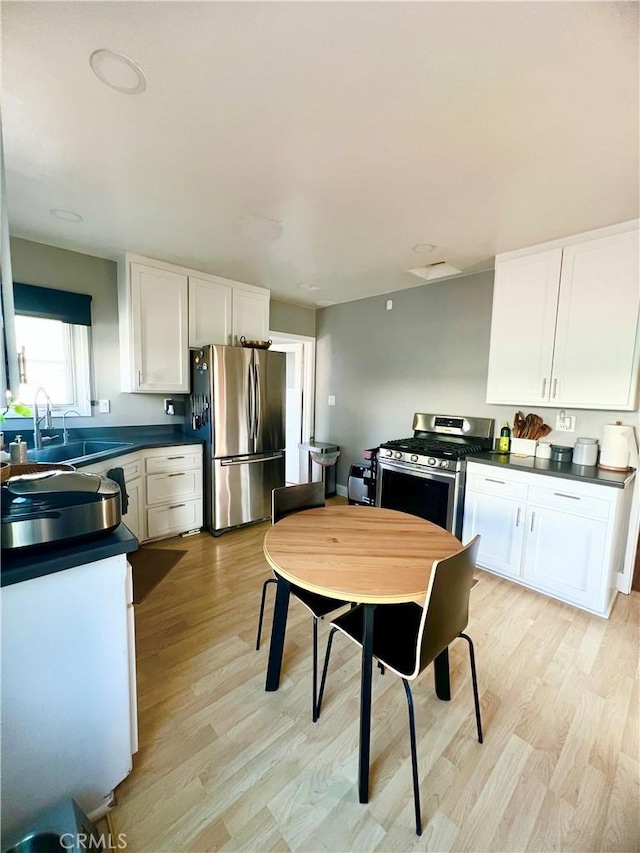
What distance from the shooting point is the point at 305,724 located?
1.46 m

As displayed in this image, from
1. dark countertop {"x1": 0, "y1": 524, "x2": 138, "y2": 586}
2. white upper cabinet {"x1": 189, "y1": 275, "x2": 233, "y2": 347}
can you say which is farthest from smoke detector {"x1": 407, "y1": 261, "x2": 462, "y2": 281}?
dark countertop {"x1": 0, "y1": 524, "x2": 138, "y2": 586}

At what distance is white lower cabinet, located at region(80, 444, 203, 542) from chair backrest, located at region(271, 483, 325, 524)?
1.52m

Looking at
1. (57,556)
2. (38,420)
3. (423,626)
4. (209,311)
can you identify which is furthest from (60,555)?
(209,311)

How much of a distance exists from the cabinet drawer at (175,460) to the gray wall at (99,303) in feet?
1.89

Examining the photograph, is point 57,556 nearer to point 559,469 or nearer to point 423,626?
point 423,626

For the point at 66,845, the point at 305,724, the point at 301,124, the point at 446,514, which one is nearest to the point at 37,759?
the point at 66,845

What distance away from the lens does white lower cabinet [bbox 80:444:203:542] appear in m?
2.84

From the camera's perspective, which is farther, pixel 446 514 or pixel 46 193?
pixel 446 514

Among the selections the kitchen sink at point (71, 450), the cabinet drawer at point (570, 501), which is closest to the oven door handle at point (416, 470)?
the cabinet drawer at point (570, 501)

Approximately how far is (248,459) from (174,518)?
33.5 inches

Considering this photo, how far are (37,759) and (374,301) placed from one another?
422cm

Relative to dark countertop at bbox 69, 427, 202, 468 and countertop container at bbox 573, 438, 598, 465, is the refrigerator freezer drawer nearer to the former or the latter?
dark countertop at bbox 69, 427, 202, 468

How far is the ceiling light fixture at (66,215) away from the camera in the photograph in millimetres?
2244

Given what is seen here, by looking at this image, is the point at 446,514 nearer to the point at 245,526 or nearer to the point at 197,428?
the point at 245,526
